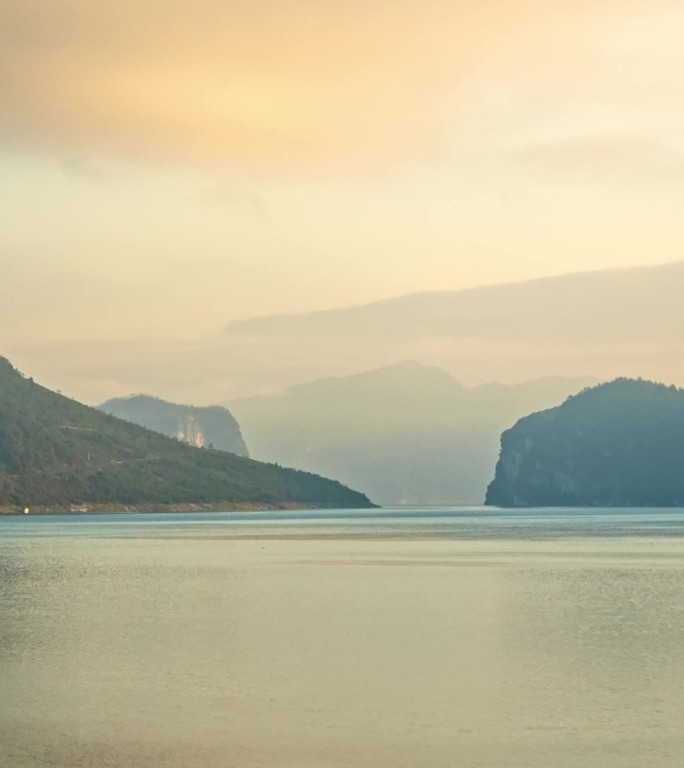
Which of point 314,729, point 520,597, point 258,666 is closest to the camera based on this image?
point 314,729

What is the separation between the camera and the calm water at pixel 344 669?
34.6m

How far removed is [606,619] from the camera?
211 ft

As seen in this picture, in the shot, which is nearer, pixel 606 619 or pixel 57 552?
pixel 606 619

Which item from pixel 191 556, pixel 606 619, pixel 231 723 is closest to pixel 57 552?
pixel 191 556

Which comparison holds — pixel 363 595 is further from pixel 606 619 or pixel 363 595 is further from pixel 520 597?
pixel 606 619

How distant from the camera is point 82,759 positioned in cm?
3331

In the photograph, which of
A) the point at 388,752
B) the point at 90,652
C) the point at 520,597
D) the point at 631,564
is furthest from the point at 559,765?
the point at 631,564

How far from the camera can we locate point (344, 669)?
4834 centimetres

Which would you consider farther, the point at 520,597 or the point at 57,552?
the point at 57,552

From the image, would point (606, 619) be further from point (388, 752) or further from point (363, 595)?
point (388, 752)

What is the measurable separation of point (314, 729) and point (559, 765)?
298 inches

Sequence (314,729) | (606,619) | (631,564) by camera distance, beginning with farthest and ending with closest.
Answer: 1. (631,564)
2. (606,619)
3. (314,729)

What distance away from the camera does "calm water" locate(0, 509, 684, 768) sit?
34594mm

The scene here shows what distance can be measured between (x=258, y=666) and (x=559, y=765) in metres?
18.9
